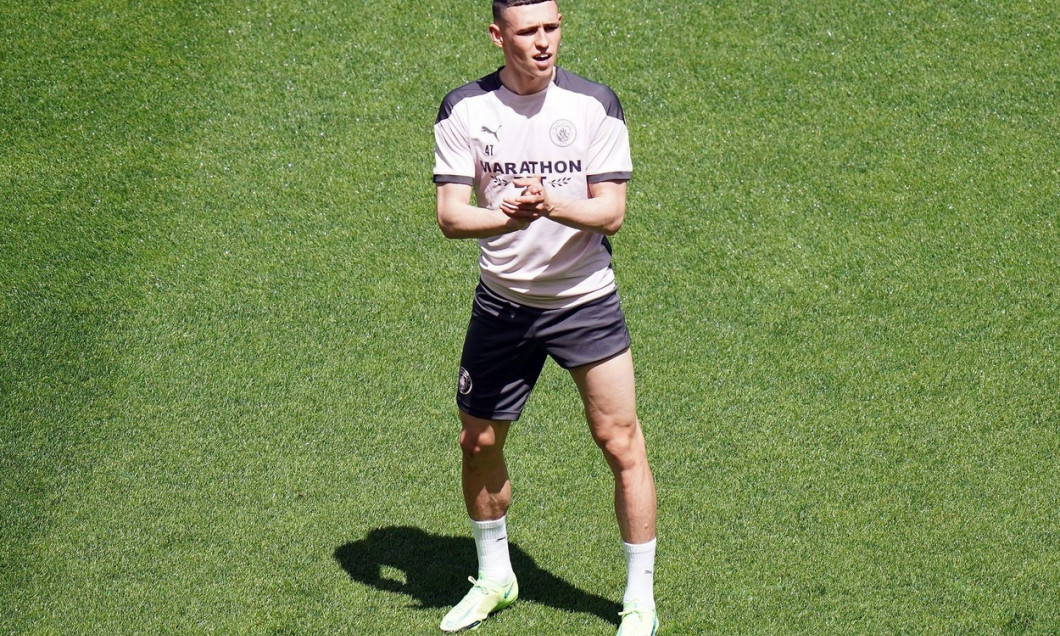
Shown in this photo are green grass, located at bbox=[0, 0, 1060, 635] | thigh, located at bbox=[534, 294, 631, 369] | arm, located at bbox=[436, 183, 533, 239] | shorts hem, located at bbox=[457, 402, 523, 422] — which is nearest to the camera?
arm, located at bbox=[436, 183, 533, 239]

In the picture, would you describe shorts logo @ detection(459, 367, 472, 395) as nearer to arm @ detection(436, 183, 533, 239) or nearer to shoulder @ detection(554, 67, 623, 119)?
arm @ detection(436, 183, 533, 239)

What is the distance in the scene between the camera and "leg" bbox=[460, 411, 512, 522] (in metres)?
5.14

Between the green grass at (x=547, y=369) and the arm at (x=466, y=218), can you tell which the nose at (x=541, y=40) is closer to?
the arm at (x=466, y=218)

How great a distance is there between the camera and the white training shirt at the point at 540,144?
4.68 metres

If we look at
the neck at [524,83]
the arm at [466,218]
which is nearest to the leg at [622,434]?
the arm at [466,218]

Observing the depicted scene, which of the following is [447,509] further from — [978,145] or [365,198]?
[978,145]

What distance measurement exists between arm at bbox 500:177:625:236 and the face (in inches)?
15.8

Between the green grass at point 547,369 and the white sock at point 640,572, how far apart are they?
8.3 inches

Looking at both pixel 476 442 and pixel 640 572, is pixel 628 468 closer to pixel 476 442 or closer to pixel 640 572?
pixel 640 572

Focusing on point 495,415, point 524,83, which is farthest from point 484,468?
point 524,83

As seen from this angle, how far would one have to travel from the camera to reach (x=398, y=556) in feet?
18.9

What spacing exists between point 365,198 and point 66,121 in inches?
86.4

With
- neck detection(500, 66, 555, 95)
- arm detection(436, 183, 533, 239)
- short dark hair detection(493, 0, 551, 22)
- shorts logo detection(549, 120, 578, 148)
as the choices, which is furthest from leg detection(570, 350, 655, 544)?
short dark hair detection(493, 0, 551, 22)

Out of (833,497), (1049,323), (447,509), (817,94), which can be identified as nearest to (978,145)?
(817,94)
